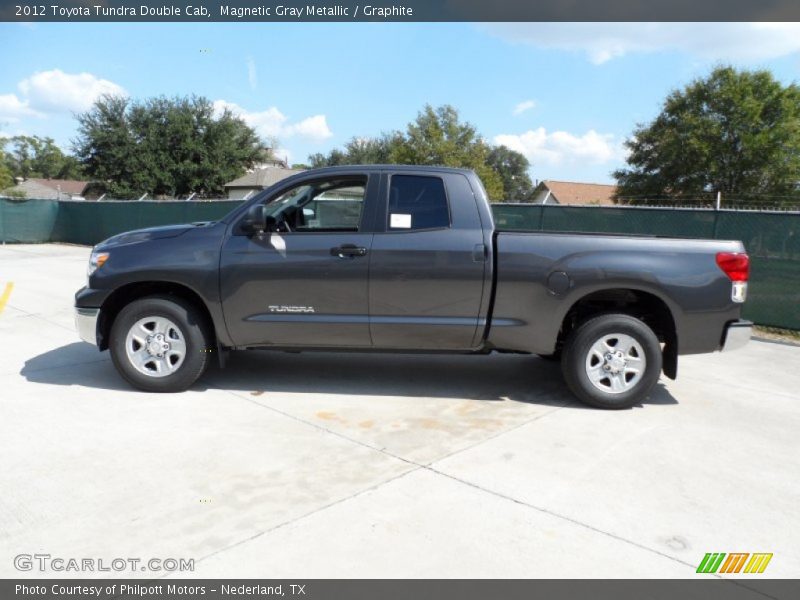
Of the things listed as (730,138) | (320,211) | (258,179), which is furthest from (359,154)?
(320,211)

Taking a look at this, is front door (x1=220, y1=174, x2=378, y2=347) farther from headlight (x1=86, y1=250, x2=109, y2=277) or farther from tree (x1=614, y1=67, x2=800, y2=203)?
tree (x1=614, y1=67, x2=800, y2=203)

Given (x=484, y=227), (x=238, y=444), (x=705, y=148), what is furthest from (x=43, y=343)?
(x=705, y=148)

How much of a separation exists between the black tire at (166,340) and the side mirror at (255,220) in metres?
0.88

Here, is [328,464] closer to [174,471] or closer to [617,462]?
[174,471]

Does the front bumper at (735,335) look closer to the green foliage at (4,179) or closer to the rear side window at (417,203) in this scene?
the rear side window at (417,203)

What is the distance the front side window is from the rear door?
306mm

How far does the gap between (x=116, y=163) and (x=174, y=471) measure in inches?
1642

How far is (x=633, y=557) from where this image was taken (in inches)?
118

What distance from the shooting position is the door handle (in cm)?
509

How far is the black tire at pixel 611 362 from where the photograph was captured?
5.01 m

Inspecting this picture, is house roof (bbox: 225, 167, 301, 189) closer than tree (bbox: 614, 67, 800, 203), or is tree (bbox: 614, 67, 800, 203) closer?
tree (bbox: 614, 67, 800, 203)

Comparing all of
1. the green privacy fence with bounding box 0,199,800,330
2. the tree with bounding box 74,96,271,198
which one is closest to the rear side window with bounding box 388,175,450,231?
the green privacy fence with bounding box 0,199,800,330

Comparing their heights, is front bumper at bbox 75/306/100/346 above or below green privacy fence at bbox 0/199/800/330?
below

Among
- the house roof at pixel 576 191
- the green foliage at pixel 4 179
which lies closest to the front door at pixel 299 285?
the house roof at pixel 576 191
